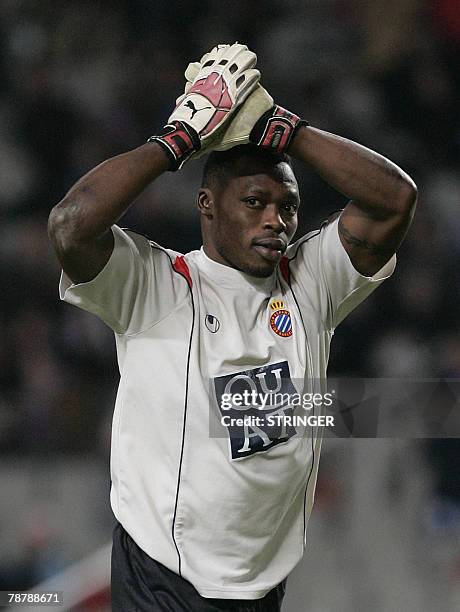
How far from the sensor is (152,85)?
3.38 m

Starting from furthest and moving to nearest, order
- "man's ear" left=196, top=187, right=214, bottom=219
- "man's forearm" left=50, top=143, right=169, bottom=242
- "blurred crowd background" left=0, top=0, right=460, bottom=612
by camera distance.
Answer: "blurred crowd background" left=0, top=0, right=460, bottom=612 < "man's ear" left=196, top=187, right=214, bottom=219 < "man's forearm" left=50, top=143, right=169, bottom=242

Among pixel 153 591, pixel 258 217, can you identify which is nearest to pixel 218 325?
pixel 258 217

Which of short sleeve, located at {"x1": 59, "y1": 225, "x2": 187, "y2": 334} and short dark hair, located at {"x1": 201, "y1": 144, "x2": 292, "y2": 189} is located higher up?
short dark hair, located at {"x1": 201, "y1": 144, "x2": 292, "y2": 189}

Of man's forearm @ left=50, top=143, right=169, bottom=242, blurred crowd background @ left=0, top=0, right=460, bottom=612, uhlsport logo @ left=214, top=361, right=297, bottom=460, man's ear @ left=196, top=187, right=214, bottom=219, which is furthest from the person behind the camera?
blurred crowd background @ left=0, top=0, right=460, bottom=612

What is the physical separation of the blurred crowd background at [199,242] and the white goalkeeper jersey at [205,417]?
1.34 m

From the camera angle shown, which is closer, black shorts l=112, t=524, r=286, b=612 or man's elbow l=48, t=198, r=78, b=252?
man's elbow l=48, t=198, r=78, b=252

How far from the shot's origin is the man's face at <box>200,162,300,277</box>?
166cm

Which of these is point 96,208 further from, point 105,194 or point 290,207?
point 290,207

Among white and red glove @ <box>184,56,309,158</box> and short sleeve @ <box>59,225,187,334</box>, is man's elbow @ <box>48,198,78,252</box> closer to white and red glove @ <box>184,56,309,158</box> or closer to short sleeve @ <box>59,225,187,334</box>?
short sleeve @ <box>59,225,187,334</box>

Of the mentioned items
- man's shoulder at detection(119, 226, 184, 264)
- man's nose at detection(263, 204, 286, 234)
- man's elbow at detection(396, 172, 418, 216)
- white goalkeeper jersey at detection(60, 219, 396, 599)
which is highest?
man's elbow at detection(396, 172, 418, 216)

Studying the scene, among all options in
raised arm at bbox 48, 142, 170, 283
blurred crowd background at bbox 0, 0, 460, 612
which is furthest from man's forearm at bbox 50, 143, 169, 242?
blurred crowd background at bbox 0, 0, 460, 612

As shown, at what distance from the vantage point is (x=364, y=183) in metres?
1.62

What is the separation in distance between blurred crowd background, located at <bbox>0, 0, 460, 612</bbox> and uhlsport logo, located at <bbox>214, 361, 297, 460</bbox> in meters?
1.41

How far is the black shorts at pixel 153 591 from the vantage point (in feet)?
5.39
